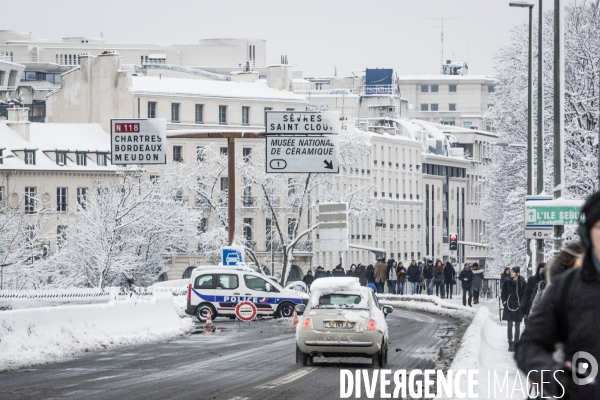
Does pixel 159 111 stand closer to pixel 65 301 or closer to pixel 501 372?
pixel 65 301

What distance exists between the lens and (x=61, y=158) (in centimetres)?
11381

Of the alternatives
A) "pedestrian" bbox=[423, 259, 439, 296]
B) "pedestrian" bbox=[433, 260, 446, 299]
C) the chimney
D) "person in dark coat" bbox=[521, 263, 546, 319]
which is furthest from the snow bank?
the chimney

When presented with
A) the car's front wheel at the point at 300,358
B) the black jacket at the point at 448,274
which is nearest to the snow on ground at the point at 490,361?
the car's front wheel at the point at 300,358

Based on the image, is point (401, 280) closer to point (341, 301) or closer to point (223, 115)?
point (341, 301)

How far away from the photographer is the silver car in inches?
922

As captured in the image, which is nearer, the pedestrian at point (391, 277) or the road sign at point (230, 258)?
the road sign at point (230, 258)

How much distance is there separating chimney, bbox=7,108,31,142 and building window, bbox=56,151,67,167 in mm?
3042

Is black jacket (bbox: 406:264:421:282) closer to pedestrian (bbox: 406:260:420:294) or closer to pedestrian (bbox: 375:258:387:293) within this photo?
pedestrian (bbox: 406:260:420:294)

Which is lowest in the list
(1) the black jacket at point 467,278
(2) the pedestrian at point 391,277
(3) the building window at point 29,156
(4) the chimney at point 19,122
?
Answer: (2) the pedestrian at point 391,277

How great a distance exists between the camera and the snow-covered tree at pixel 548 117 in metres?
51.6

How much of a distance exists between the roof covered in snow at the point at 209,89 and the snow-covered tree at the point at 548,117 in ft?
177

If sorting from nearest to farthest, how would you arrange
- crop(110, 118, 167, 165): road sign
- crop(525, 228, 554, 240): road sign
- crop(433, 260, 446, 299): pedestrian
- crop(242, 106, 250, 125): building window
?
1. crop(525, 228, 554, 240): road sign
2. crop(110, 118, 167, 165): road sign
3. crop(433, 260, 446, 299): pedestrian
4. crop(242, 106, 250, 125): building window

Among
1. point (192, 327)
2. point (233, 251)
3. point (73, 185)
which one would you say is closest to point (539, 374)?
point (192, 327)

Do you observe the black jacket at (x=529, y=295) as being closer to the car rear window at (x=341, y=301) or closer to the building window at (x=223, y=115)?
the car rear window at (x=341, y=301)
